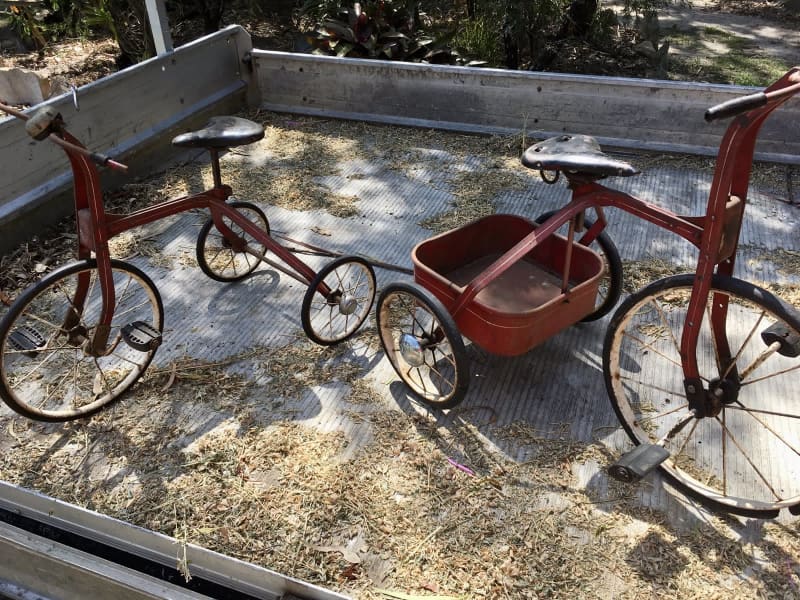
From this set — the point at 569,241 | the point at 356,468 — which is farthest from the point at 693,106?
the point at 356,468

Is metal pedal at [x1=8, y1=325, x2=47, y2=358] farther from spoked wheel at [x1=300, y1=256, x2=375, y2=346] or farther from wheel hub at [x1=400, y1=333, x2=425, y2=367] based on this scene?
wheel hub at [x1=400, y1=333, x2=425, y2=367]

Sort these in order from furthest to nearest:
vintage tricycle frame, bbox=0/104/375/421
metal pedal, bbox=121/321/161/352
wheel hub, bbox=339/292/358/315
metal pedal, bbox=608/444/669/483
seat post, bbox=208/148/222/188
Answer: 1. wheel hub, bbox=339/292/358/315
2. seat post, bbox=208/148/222/188
3. metal pedal, bbox=121/321/161/352
4. vintage tricycle frame, bbox=0/104/375/421
5. metal pedal, bbox=608/444/669/483

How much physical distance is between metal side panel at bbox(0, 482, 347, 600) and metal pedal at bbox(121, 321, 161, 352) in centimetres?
59

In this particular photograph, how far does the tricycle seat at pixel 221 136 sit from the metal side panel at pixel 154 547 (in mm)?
1345

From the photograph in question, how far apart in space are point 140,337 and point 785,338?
2124 mm

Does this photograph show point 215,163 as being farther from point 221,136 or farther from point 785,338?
point 785,338

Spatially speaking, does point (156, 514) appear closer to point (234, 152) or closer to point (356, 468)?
point (356, 468)

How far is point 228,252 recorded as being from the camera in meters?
3.54

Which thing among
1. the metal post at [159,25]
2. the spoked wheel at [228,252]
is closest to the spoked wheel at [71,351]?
the spoked wheel at [228,252]

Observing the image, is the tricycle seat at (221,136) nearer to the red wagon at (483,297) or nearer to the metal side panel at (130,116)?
the red wagon at (483,297)

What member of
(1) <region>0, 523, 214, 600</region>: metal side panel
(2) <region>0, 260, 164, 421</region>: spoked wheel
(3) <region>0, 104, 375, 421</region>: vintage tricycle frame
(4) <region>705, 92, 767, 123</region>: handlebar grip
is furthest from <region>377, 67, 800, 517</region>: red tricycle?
(1) <region>0, 523, 214, 600</region>: metal side panel

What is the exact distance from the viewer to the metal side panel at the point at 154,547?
180cm

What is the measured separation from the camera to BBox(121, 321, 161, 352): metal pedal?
242 cm

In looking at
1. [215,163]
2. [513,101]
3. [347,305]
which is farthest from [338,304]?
[513,101]
